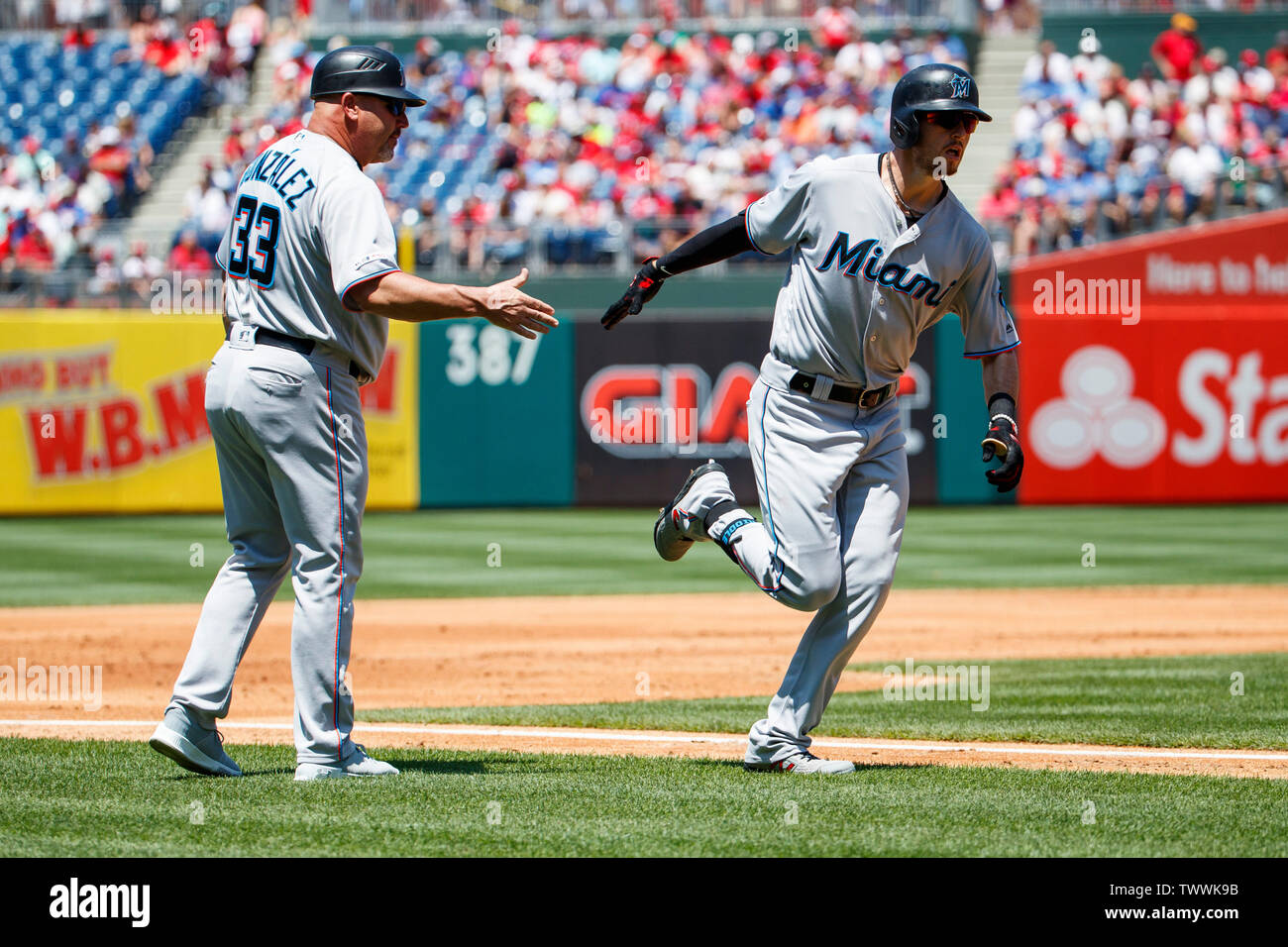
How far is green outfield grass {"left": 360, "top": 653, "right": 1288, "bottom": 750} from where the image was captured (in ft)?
20.3

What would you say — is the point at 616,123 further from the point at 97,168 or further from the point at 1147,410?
the point at 1147,410

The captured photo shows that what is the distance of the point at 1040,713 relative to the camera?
6.85m

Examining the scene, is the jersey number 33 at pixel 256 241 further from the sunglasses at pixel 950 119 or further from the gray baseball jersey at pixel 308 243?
the sunglasses at pixel 950 119

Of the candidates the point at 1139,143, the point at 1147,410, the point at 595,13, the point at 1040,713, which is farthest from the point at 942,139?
the point at 595,13

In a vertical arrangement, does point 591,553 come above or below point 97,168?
below

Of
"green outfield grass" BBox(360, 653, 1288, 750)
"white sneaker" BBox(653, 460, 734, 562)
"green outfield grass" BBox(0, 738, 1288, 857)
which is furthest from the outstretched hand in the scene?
"green outfield grass" BBox(360, 653, 1288, 750)

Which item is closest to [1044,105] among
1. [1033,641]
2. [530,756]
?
[1033,641]

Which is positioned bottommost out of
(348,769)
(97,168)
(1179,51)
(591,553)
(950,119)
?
(348,769)

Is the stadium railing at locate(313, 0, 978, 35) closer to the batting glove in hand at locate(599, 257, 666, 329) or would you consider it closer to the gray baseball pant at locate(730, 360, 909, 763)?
the batting glove in hand at locate(599, 257, 666, 329)

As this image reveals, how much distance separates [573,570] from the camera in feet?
45.9

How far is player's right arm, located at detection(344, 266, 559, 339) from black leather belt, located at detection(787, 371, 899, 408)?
35.6 inches

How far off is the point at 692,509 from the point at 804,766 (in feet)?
2.98

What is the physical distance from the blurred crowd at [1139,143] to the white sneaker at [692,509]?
1482 cm

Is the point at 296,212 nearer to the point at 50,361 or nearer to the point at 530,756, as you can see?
the point at 530,756
